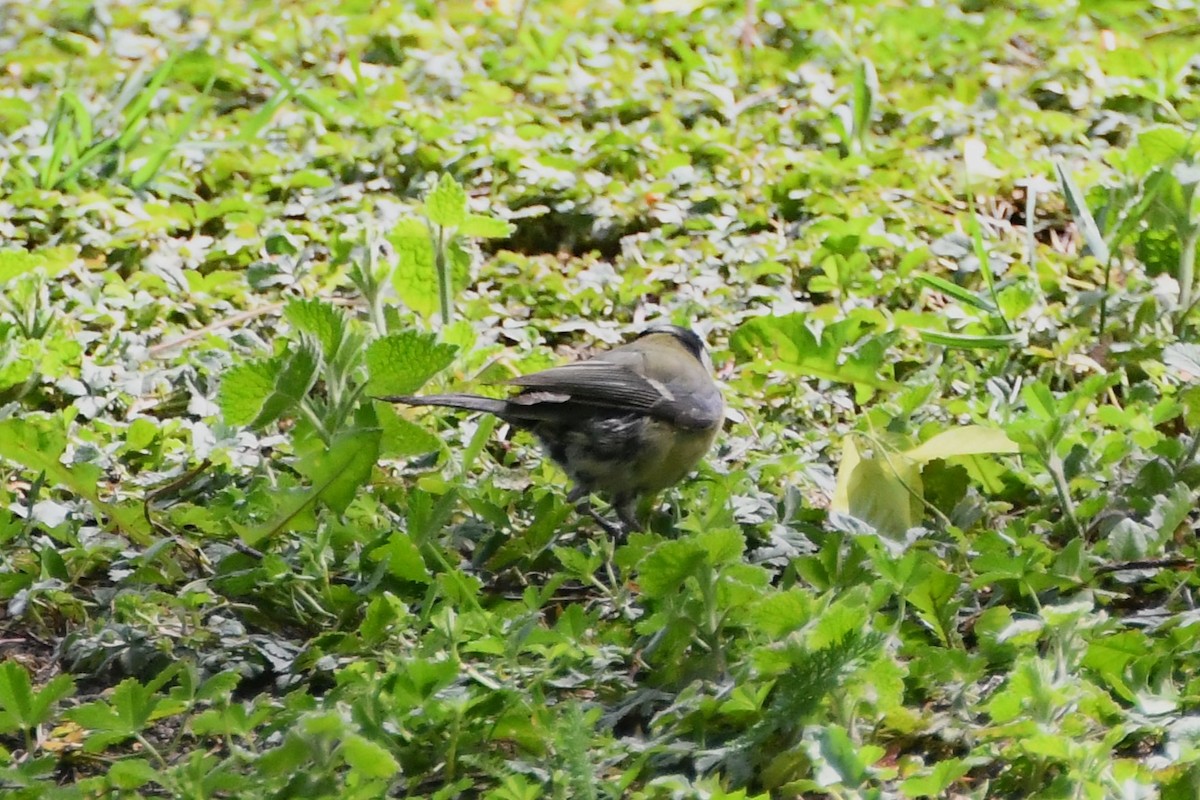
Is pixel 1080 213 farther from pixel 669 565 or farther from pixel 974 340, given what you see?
pixel 669 565

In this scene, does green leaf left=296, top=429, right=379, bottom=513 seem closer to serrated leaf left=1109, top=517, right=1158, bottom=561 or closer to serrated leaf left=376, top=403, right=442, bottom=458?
serrated leaf left=376, top=403, right=442, bottom=458

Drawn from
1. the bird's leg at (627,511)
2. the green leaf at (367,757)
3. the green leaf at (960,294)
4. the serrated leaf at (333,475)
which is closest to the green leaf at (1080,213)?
Result: the green leaf at (960,294)

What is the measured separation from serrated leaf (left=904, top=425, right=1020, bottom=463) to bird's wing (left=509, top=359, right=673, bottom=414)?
66cm

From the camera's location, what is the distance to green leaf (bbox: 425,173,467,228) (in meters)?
3.98

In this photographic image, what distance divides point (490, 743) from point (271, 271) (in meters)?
2.61

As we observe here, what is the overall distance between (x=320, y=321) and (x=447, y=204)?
85 centimetres

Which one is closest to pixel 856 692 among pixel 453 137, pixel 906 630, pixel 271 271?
pixel 906 630

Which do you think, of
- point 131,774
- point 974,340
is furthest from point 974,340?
point 131,774

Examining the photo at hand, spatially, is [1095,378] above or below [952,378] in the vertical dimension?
above

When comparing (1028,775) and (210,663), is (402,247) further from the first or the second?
(1028,775)

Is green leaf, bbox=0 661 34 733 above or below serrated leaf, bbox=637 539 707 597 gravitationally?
below

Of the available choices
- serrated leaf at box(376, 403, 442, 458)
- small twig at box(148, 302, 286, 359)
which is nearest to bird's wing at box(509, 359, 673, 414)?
serrated leaf at box(376, 403, 442, 458)

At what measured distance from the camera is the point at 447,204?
157 inches

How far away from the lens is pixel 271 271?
490 cm
